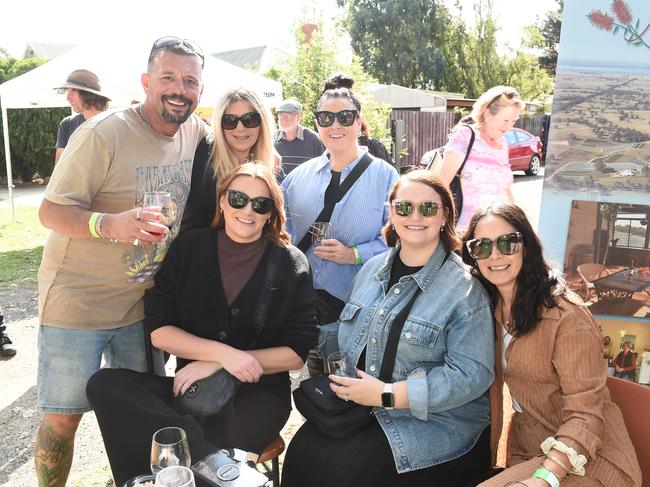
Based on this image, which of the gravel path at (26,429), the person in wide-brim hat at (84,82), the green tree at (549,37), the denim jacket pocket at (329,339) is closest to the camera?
the denim jacket pocket at (329,339)

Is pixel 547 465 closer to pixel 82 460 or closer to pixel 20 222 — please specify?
pixel 82 460

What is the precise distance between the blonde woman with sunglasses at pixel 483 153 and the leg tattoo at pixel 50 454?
3.39 metres

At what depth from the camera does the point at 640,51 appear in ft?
10.3

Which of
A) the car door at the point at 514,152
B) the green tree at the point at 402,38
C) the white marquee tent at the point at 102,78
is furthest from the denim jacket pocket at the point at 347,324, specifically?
the green tree at the point at 402,38

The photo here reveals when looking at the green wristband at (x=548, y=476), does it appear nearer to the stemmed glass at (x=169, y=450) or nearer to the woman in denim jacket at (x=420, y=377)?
the woman in denim jacket at (x=420, y=377)

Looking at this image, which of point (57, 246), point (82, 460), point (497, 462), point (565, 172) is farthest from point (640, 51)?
point (82, 460)

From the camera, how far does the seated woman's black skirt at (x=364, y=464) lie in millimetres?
2254

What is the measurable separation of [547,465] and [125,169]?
2308 mm

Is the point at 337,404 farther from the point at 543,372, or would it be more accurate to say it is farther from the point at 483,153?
the point at 483,153

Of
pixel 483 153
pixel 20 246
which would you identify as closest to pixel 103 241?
pixel 483 153

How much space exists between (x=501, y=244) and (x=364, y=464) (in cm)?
112

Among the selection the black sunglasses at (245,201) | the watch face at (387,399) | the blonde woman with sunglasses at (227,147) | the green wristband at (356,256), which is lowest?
the watch face at (387,399)

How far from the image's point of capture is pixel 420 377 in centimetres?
227

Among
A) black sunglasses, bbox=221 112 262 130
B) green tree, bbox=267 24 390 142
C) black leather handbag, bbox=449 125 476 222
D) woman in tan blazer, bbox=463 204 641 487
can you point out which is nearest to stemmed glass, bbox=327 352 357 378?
woman in tan blazer, bbox=463 204 641 487
